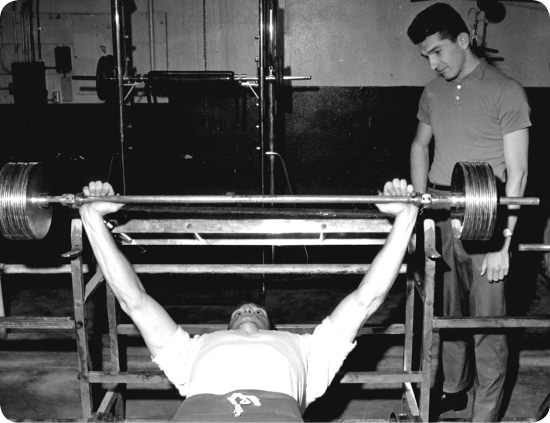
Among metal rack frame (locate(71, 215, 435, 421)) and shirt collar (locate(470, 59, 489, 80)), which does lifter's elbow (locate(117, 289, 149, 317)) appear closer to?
metal rack frame (locate(71, 215, 435, 421))

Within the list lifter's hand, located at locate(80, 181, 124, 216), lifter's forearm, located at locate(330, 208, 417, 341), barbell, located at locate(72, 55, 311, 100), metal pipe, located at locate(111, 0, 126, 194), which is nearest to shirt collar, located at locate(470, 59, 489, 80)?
lifter's forearm, located at locate(330, 208, 417, 341)

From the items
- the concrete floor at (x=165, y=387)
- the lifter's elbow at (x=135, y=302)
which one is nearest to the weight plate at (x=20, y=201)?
the lifter's elbow at (x=135, y=302)

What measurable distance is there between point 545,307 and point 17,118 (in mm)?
5071

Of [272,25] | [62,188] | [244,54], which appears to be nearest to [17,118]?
[62,188]

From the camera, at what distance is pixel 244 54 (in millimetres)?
5371

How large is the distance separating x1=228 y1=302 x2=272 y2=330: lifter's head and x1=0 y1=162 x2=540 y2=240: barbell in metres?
0.41

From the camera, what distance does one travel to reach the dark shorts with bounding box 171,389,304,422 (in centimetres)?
141

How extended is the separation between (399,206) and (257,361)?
664 millimetres

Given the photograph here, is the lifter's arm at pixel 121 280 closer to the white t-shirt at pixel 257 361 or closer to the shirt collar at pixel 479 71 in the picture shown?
the white t-shirt at pixel 257 361

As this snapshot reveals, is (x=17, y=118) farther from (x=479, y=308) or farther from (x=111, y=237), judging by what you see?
(x=479, y=308)

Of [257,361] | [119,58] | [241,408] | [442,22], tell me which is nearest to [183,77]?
[119,58]

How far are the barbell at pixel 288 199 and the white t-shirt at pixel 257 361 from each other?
0.44 metres

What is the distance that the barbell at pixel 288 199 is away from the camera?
1641 mm

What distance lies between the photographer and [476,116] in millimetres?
2096
